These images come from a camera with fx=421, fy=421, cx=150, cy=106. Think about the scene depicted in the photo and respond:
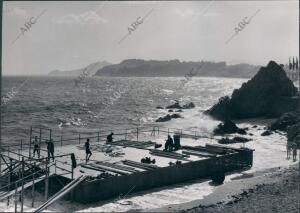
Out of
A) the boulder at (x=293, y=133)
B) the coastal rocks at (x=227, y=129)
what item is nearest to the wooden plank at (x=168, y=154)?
the boulder at (x=293, y=133)

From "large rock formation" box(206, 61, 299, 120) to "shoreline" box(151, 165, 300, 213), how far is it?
4917cm

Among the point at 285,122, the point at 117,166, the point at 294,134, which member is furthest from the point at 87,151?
the point at 285,122

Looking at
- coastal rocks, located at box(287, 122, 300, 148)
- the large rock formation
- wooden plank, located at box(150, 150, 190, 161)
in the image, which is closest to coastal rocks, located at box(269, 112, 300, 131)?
coastal rocks, located at box(287, 122, 300, 148)

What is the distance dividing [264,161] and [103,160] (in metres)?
16.7

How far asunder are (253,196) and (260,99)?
58.3 m

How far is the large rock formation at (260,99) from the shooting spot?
8250cm

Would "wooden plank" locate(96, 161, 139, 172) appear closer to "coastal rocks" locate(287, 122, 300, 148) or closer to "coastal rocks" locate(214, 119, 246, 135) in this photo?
"coastal rocks" locate(287, 122, 300, 148)

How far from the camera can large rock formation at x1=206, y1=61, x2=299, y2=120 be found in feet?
271

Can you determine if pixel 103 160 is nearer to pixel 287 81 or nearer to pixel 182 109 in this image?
pixel 287 81

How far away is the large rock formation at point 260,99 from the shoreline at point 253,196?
49.2 metres

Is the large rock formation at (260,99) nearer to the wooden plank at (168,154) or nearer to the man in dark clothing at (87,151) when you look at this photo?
the wooden plank at (168,154)

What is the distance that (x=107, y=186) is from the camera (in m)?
26.7

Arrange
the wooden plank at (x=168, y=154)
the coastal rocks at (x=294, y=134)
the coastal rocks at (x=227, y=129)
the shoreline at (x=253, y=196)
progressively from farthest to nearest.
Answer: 1. the coastal rocks at (x=227, y=129)
2. the coastal rocks at (x=294, y=134)
3. the wooden plank at (x=168, y=154)
4. the shoreline at (x=253, y=196)

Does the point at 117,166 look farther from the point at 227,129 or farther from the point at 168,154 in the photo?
the point at 227,129
